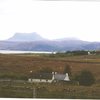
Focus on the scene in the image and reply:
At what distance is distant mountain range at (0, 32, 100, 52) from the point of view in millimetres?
2309

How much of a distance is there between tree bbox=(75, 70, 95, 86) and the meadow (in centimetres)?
4

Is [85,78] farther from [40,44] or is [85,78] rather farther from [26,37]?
[26,37]

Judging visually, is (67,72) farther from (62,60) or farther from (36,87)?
(36,87)

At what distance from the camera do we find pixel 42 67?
2.33 metres

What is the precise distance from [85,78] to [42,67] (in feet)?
1.46

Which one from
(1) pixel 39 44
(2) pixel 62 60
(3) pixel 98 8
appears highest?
(3) pixel 98 8

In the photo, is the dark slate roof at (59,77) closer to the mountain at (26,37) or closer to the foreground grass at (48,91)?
the foreground grass at (48,91)

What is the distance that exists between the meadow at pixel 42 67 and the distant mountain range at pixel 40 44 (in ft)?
0.26

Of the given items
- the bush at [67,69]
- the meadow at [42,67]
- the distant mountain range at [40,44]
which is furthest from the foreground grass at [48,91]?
the distant mountain range at [40,44]

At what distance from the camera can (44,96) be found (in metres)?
2.31

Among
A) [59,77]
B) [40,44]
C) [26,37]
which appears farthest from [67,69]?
[26,37]

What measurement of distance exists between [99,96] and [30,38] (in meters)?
0.90

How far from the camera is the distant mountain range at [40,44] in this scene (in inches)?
90.9

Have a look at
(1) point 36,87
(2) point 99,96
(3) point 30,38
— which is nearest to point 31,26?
(3) point 30,38
